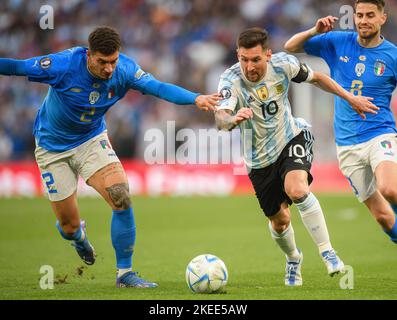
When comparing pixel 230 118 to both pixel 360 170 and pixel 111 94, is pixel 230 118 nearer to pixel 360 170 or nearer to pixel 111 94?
pixel 111 94

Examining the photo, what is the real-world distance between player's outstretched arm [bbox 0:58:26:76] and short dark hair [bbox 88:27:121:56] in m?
0.70

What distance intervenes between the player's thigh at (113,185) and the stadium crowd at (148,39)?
13468mm

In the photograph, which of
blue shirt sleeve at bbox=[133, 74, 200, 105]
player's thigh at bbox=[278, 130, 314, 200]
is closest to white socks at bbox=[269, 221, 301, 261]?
player's thigh at bbox=[278, 130, 314, 200]

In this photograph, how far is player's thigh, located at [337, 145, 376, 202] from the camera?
27.8 feet

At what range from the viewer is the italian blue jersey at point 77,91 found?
25.4ft

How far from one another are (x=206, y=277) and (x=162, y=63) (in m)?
16.0

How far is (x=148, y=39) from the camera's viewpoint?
76.7 feet

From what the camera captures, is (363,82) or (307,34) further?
(307,34)

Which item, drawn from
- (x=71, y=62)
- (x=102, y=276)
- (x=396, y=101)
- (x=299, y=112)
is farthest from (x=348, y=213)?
(x=71, y=62)

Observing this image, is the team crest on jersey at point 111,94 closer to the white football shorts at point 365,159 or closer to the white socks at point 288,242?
the white socks at point 288,242

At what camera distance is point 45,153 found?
8.51 m

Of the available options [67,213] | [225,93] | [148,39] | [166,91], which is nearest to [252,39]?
[225,93]

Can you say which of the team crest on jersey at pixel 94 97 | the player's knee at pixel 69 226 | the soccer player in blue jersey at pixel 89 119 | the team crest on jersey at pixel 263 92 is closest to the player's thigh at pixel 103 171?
the soccer player in blue jersey at pixel 89 119

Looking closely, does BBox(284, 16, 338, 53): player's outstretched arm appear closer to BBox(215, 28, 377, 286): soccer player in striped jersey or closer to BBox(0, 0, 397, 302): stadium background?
BBox(215, 28, 377, 286): soccer player in striped jersey
